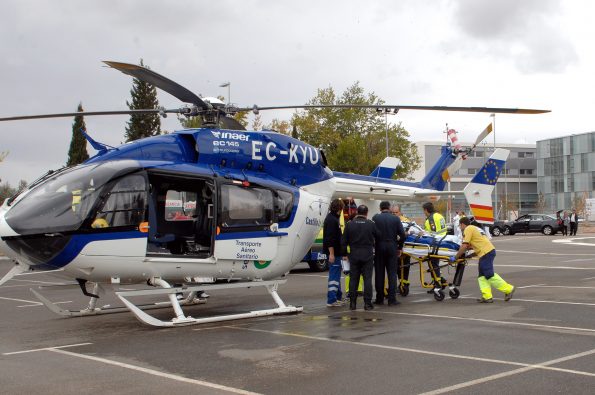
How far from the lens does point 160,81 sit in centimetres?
927

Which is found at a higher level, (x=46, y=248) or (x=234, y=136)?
(x=234, y=136)

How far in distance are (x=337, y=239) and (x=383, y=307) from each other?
1.51 m

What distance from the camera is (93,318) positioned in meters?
11.0

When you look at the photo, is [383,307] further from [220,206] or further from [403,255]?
[220,206]

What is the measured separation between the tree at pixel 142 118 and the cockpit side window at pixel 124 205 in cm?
4513

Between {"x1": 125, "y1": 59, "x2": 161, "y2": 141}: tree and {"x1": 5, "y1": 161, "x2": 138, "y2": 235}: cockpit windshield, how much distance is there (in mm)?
45184

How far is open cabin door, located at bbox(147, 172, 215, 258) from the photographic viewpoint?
34.1ft

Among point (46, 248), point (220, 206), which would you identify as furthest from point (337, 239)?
point (46, 248)

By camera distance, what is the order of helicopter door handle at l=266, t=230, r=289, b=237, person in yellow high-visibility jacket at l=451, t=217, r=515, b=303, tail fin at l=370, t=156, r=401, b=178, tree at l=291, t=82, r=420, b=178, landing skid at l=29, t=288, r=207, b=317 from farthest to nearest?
tree at l=291, t=82, r=420, b=178
tail fin at l=370, t=156, r=401, b=178
person in yellow high-visibility jacket at l=451, t=217, r=515, b=303
helicopter door handle at l=266, t=230, r=289, b=237
landing skid at l=29, t=288, r=207, b=317

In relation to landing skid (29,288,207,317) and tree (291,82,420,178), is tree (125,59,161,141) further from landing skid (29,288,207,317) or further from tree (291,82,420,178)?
landing skid (29,288,207,317)

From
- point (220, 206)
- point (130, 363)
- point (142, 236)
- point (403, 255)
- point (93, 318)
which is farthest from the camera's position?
point (403, 255)

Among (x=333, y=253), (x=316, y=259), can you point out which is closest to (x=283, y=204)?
(x=333, y=253)

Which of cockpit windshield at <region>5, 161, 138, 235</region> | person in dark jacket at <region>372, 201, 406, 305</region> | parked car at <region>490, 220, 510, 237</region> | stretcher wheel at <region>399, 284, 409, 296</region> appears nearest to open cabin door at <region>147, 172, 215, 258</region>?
cockpit windshield at <region>5, 161, 138, 235</region>

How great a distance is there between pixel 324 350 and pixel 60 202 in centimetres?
430
